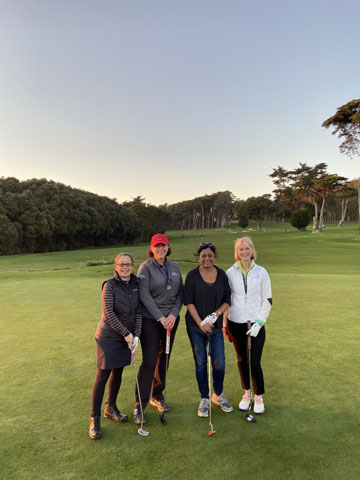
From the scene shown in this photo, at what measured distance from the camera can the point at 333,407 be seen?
4230 mm

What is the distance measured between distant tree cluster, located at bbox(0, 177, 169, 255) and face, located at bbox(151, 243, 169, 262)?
46.1 metres

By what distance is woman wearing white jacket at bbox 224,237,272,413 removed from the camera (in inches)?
170

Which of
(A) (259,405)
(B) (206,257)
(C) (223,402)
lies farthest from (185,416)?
(B) (206,257)

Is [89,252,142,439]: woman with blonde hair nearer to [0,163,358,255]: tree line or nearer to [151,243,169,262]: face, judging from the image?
[151,243,169,262]: face

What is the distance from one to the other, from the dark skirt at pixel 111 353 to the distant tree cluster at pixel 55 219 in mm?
46149

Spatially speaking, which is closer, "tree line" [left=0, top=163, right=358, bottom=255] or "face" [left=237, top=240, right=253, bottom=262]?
"face" [left=237, top=240, right=253, bottom=262]

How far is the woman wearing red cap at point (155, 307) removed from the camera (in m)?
4.19

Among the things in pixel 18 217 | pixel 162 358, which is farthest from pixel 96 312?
pixel 18 217

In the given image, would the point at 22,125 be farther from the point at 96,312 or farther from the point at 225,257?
the point at 96,312

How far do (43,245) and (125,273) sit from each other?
54233 millimetres

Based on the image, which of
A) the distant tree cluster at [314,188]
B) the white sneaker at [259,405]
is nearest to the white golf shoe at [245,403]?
the white sneaker at [259,405]

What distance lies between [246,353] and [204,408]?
873mm

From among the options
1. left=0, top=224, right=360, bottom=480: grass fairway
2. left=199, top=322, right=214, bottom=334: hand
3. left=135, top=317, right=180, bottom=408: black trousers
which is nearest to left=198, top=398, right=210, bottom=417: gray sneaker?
left=0, top=224, right=360, bottom=480: grass fairway

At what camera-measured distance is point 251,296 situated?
4.33 meters
